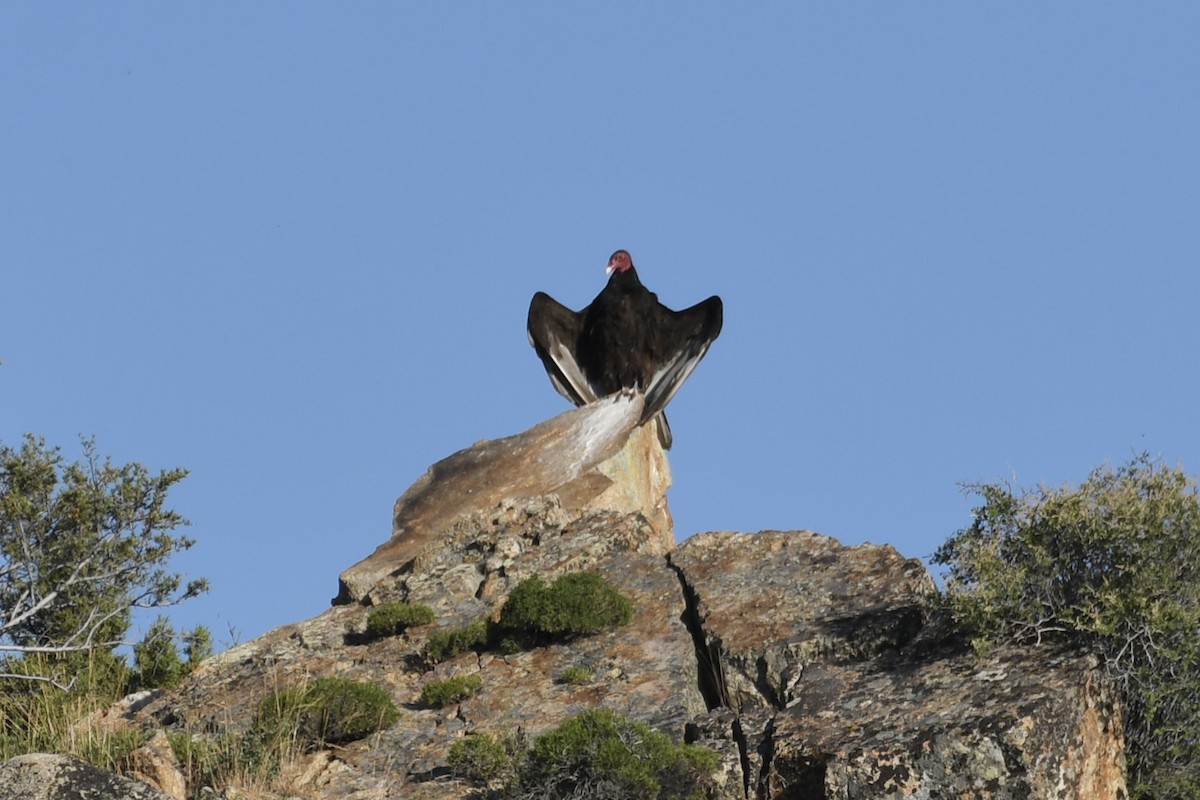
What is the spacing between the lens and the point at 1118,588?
1323 cm

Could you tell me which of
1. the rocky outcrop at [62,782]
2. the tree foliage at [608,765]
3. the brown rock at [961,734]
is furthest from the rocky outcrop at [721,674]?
the rocky outcrop at [62,782]

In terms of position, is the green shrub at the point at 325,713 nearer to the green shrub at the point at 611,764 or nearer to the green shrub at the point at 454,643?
the green shrub at the point at 454,643

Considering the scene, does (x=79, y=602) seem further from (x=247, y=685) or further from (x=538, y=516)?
(x=538, y=516)

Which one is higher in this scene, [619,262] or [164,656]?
[619,262]

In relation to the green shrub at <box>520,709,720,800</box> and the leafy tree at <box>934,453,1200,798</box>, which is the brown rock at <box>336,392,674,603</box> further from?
the green shrub at <box>520,709,720,800</box>

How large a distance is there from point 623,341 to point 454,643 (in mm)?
9382

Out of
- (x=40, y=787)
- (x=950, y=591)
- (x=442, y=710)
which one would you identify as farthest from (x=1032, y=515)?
(x=40, y=787)

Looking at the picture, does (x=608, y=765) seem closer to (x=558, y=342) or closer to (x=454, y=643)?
(x=454, y=643)

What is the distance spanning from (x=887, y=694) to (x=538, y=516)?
651 cm

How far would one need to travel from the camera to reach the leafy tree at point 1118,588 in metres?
12.7

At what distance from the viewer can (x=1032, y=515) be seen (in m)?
14.0

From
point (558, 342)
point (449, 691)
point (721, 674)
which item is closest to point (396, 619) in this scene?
point (449, 691)

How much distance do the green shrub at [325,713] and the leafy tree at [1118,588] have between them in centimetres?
446

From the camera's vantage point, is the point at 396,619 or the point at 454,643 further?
the point at 396,619
